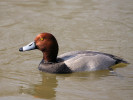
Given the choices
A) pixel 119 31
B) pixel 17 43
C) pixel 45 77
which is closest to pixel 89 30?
pixel 119 31

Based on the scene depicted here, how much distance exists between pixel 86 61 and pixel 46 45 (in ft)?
3.01

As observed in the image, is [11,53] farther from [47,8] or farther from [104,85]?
[47,8]

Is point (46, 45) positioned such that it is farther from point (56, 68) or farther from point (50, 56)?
point (56, 68)

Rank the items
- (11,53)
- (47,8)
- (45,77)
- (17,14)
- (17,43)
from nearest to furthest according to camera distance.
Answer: (45,77)
(11,53)
(17,43)
(17,14)
(47,8)

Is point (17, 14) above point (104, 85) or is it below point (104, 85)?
above

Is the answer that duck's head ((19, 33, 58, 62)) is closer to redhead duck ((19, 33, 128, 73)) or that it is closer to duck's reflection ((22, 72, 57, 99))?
redhead duck ((19, 33, 128, 73))

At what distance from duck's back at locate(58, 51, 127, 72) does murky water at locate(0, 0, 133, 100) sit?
15cm

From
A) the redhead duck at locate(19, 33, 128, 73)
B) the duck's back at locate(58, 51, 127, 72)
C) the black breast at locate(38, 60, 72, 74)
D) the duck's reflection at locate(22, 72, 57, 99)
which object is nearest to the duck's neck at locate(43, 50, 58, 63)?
the redhead duck at locate(19, 33, 128, 73)

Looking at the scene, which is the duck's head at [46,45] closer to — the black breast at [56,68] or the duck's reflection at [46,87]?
the black breast at [56,68]

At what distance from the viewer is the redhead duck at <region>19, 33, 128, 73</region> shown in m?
7.02

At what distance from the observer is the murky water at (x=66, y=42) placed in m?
6.13

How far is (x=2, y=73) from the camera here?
7016 millimetres

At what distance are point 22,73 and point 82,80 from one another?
1288 millimetres

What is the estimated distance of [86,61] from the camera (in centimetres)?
709
